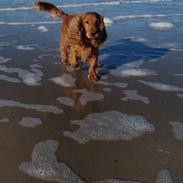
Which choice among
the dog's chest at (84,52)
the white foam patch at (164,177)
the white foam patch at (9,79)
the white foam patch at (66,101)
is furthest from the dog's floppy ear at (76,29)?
the white foam patch at (164,177)

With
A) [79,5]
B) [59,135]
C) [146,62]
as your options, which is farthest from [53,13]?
[79,5]

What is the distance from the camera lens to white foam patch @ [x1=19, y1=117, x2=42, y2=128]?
4.43 metres

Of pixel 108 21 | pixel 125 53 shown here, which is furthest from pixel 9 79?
pixel 108 21

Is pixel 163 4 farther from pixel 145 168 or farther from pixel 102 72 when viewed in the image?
pixel 145 168

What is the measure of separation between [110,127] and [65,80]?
1.78m

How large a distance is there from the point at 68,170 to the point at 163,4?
40.7ft

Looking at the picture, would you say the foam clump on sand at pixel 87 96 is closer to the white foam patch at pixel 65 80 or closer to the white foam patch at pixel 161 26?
the white foam patch at pixel 65 80

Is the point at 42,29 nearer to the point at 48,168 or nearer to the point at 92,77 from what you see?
the point at 92,77

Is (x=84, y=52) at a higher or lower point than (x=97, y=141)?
higher

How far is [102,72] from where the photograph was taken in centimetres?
654

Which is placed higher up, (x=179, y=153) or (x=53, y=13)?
(x=53, y=13)

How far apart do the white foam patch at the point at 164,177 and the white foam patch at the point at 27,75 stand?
109 inches

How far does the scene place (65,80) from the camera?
6043 mm

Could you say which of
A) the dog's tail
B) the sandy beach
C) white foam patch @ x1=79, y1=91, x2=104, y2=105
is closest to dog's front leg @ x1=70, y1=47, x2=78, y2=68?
the sandy beach
